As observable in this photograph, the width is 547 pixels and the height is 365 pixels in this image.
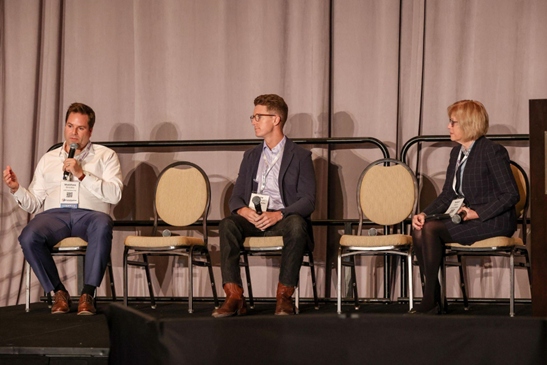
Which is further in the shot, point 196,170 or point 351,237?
point 196,170

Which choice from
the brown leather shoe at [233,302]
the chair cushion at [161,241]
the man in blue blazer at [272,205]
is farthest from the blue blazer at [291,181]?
the brown leather shoe at [233,302]

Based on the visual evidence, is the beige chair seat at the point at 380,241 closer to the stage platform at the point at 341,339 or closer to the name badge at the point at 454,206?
the name badge at the point at 454,206

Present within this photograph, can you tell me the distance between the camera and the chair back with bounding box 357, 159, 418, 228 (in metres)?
4.42

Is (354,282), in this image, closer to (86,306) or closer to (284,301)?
(284,301)

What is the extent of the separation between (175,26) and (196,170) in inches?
48.8

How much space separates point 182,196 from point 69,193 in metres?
0.69

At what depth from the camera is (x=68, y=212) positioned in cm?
439

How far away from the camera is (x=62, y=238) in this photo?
4.32 m

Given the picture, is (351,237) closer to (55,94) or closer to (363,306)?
(363,306)

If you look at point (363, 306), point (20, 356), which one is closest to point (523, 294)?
point (363, 306)

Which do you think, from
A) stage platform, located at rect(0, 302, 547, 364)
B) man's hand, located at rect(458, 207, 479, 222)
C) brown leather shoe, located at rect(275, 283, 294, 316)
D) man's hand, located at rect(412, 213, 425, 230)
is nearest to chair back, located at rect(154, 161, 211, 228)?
brown leather shoe, located at rect(275, 283, 294, 316)

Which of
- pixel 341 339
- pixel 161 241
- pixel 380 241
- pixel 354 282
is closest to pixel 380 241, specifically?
pixel 380 241

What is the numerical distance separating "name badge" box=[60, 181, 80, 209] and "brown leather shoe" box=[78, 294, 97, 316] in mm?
582

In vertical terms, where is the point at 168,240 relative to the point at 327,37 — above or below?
below
